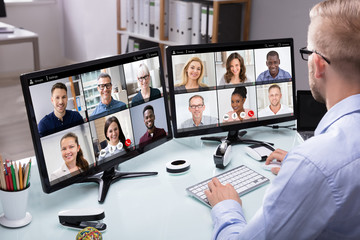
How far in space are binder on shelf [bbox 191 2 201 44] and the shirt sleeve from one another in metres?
2.60

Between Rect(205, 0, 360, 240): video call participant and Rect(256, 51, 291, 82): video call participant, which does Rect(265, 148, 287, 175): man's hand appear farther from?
Rect(205, 0, 360, 240): video call participant

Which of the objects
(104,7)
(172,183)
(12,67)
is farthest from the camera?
(12,67)

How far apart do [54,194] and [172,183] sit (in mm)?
412

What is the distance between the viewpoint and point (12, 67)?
5.56m

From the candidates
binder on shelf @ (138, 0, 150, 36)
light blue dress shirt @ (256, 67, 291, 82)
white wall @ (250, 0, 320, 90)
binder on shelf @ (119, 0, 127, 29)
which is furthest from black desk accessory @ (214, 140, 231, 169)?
binder on shelf @ (119, 0, 127, 29)

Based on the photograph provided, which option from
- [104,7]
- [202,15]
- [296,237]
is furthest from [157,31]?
[296,237]

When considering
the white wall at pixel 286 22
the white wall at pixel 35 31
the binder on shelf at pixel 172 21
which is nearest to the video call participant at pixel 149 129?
the white wall at pixel 286 22

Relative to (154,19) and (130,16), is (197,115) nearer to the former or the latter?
(154,19)

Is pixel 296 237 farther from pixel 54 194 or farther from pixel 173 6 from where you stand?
pixel 173 6

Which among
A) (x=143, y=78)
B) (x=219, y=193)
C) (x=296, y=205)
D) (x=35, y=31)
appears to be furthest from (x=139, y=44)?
(x=296, y=205)

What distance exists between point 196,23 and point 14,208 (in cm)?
252

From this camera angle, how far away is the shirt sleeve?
3.18 ft

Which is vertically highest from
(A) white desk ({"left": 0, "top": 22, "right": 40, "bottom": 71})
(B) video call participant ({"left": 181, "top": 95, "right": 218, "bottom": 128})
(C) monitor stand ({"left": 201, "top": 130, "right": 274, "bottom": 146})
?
(A) white desk ({"left": 0, "top": 22, "right": 40, "bottom": 71})

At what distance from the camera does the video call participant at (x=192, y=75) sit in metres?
1.76
